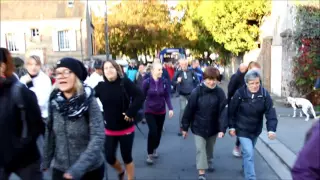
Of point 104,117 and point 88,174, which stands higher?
point 104,117

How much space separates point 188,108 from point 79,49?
37.2 meters

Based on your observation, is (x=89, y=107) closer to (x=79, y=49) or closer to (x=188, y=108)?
(x=188, y=108)

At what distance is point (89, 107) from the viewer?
3178mm

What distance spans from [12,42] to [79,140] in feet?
141

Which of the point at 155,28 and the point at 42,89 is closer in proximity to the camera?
the point at 42,89

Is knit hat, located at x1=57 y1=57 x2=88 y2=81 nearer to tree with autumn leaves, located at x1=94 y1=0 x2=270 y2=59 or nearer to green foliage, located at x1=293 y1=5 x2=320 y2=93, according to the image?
green foliage, located at x1=293 y1=5 x2=320 y2=93

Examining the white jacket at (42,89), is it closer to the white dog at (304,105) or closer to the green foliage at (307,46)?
the white dog at (304,105)

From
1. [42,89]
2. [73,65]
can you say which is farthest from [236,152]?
[73,65]

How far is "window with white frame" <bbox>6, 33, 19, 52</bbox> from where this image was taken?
42.5m

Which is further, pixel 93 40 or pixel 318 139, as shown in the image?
pixel 93 40

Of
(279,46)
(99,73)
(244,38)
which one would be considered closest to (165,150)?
(99,73)

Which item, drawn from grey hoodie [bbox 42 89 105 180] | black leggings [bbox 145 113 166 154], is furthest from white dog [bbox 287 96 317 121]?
grey hoodie [bbox 42 89 105 180]

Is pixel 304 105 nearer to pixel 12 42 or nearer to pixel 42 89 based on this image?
pixel 42 89

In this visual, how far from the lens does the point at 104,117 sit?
5066mm
